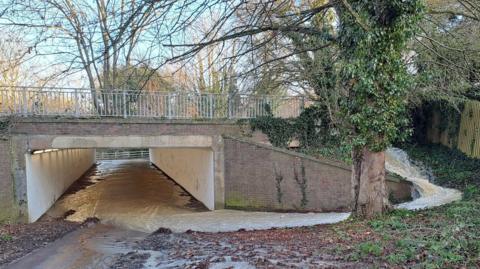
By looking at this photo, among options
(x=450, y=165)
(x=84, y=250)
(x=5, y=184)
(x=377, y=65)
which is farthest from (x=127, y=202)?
(x=450, y=165)

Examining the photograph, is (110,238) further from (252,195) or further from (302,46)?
(302,46)

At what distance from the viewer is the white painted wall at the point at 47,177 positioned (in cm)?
1384

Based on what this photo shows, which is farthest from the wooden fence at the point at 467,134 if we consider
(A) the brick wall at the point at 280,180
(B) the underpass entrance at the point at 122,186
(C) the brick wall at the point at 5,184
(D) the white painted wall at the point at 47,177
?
(C) the brick wall at the point at 5,184

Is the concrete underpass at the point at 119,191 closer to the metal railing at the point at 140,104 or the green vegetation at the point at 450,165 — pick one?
the metal railing at the point at 140,104

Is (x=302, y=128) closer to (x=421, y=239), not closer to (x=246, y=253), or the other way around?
(x=246, y=253)

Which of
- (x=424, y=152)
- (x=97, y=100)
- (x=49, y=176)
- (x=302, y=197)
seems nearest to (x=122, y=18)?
(x=97, y=100)

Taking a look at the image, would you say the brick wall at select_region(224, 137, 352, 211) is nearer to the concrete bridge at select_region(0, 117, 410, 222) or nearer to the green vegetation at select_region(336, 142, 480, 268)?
the concrete bridge at select_region(0, 117, 410, 222)

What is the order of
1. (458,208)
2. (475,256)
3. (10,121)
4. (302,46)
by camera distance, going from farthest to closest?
(10,121) < (302,46) < (458,208) < (475,256)

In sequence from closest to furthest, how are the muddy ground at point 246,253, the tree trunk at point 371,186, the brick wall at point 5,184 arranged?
1. the muddy ground at point 246,253
2. the tree trunk at point 371,186
3. the brick wall at point 5,184

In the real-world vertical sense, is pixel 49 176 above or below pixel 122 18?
below

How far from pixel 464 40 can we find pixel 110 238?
11.3 metres

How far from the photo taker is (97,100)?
48.0 feet

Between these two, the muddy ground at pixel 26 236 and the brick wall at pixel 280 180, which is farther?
the brick wall at pixel 280 180

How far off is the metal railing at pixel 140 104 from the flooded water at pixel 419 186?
211 inches
